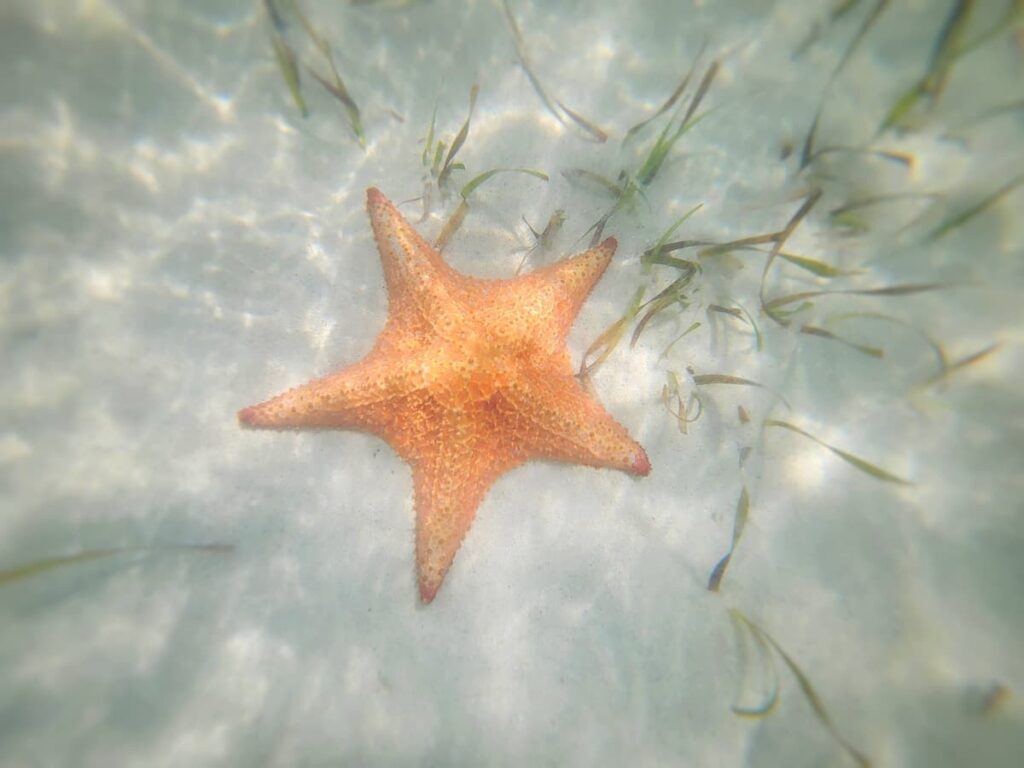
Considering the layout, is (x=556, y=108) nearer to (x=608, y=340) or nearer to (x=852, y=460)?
(x=608, y=340)

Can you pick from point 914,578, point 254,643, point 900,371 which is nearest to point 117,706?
point 254,643

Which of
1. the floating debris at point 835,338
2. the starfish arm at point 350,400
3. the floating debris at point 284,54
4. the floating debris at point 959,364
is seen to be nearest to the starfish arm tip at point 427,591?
the starfish arm at point 350,400

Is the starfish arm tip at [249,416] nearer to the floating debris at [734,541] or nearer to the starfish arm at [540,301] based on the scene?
the starfish arm at [540,301]

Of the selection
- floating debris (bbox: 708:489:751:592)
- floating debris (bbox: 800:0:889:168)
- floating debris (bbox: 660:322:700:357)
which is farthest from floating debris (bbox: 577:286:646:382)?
floating debris (bbox: 800:0:889:168)

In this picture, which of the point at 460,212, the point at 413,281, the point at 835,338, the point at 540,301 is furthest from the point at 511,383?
the point at 835,338

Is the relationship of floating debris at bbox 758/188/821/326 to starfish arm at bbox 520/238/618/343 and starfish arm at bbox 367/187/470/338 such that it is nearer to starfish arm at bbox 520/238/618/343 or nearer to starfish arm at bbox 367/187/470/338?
starfish arm at bbox 520/238/618/343

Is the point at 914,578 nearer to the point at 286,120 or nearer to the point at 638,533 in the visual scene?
the point at 638,533

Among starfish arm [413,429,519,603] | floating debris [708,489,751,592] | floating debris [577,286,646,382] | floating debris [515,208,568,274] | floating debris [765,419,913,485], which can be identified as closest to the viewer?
starfish arm [413,429,519,603]
